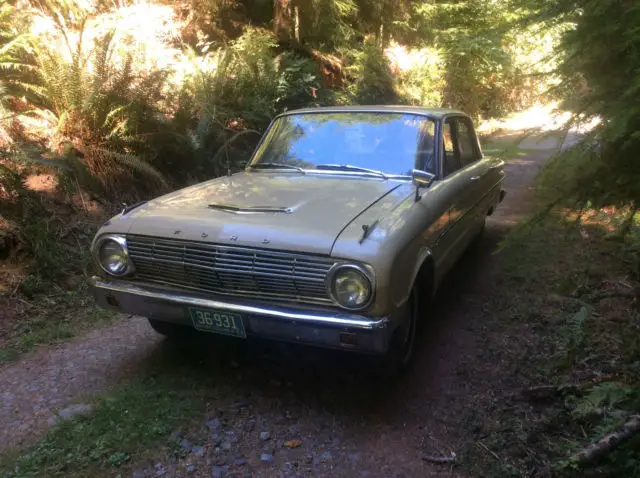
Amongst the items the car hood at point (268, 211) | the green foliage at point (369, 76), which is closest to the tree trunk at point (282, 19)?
the green foliage at point (369, 76)

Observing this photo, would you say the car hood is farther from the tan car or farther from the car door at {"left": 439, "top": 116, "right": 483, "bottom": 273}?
the car door at {"left": 439, "top": 116, "right": 483, "bottom": 273}

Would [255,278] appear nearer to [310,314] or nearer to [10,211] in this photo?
[310,314]

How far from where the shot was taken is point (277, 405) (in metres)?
3.27

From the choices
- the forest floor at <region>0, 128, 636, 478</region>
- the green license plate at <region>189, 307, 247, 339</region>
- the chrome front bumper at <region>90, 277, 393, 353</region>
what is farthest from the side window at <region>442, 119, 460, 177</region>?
the green license plate at <region>189, 307, 247, 339</region>

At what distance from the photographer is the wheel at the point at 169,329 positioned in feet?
12.9

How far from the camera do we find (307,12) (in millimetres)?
10969

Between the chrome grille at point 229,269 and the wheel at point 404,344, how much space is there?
2.21ft

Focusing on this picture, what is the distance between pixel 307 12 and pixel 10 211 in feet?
26.1

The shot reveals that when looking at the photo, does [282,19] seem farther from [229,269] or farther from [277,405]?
[277,405]

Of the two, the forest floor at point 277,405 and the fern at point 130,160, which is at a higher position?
the fern at point 130,160

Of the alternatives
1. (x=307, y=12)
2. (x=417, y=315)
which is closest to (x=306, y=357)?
(x=417, y=315)

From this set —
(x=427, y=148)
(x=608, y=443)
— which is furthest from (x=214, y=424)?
(x=427, y=148)

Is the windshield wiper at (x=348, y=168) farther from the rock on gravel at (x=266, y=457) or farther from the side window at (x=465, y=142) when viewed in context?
the rock on gravel at (x=266, y=457)

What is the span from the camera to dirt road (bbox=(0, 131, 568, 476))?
286cm
